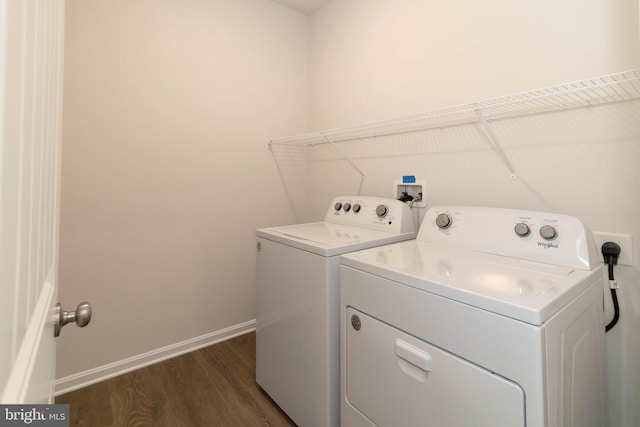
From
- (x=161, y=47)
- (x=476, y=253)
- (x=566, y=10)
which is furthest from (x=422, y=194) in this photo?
(x=161, y=47)

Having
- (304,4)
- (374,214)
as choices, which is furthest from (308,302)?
(304,4)

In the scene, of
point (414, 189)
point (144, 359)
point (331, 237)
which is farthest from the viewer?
point (144, 359)

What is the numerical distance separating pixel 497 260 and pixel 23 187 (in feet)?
4.19

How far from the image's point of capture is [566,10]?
3.92ft

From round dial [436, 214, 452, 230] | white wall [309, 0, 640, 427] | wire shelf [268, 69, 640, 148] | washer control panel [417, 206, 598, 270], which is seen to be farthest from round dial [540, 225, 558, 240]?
wire shelf [268, 69, 640, 148]

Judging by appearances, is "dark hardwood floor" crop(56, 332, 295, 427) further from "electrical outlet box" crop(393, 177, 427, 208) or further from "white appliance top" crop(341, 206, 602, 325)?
"electrical outlet box" crop(393, 177, 427, 208)

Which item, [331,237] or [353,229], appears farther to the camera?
[353,229]

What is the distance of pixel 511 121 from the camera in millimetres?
1376

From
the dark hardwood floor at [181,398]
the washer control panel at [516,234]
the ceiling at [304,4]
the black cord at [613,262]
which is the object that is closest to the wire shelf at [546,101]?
the washer control panel at [516,234]

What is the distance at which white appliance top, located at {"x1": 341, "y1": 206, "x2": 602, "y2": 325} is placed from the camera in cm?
79

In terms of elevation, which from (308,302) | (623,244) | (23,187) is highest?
(23,187)

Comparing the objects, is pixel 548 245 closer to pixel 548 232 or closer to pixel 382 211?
pixel 548 232

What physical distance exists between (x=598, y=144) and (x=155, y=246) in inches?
91.4

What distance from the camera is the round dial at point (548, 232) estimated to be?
1.07 m
